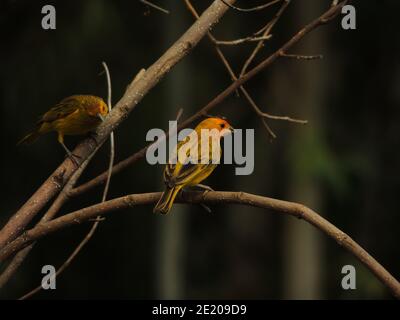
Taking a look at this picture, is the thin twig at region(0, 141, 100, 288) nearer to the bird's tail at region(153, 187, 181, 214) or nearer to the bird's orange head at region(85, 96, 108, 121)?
the bird's tail at region(153, 187, 181, 214)

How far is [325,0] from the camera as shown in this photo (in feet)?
45.2

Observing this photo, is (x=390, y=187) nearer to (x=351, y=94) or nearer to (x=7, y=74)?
(x=351, y=94)

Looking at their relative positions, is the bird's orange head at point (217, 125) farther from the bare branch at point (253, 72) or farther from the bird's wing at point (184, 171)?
the bare branch at point (253, 72)

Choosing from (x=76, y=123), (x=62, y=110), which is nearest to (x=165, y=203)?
(x=76, y=123)

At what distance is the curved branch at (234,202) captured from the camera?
2975mm

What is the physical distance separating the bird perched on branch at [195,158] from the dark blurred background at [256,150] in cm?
724

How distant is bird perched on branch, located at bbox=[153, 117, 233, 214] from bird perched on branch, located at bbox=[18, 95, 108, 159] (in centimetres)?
50

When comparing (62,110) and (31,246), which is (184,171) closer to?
(31,246)

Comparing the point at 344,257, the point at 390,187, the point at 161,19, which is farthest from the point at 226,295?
the point at 161,19

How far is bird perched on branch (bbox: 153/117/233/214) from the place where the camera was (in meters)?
3.97

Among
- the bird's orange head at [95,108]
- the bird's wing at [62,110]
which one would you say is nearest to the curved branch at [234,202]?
the bird's orange head at [95,108]

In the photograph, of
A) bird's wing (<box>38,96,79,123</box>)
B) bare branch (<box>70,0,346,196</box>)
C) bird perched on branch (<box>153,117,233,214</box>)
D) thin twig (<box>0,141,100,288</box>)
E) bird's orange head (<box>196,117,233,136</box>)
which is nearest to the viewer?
thin twig (<box>0,141,100,288</box>)

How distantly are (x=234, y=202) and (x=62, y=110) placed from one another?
1.90 metres

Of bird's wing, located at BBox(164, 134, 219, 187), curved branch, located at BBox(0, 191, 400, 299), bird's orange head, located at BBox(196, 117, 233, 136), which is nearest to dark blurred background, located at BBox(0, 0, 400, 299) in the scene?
bird's orange head, located at BBox(196, 117, 233, 136)
